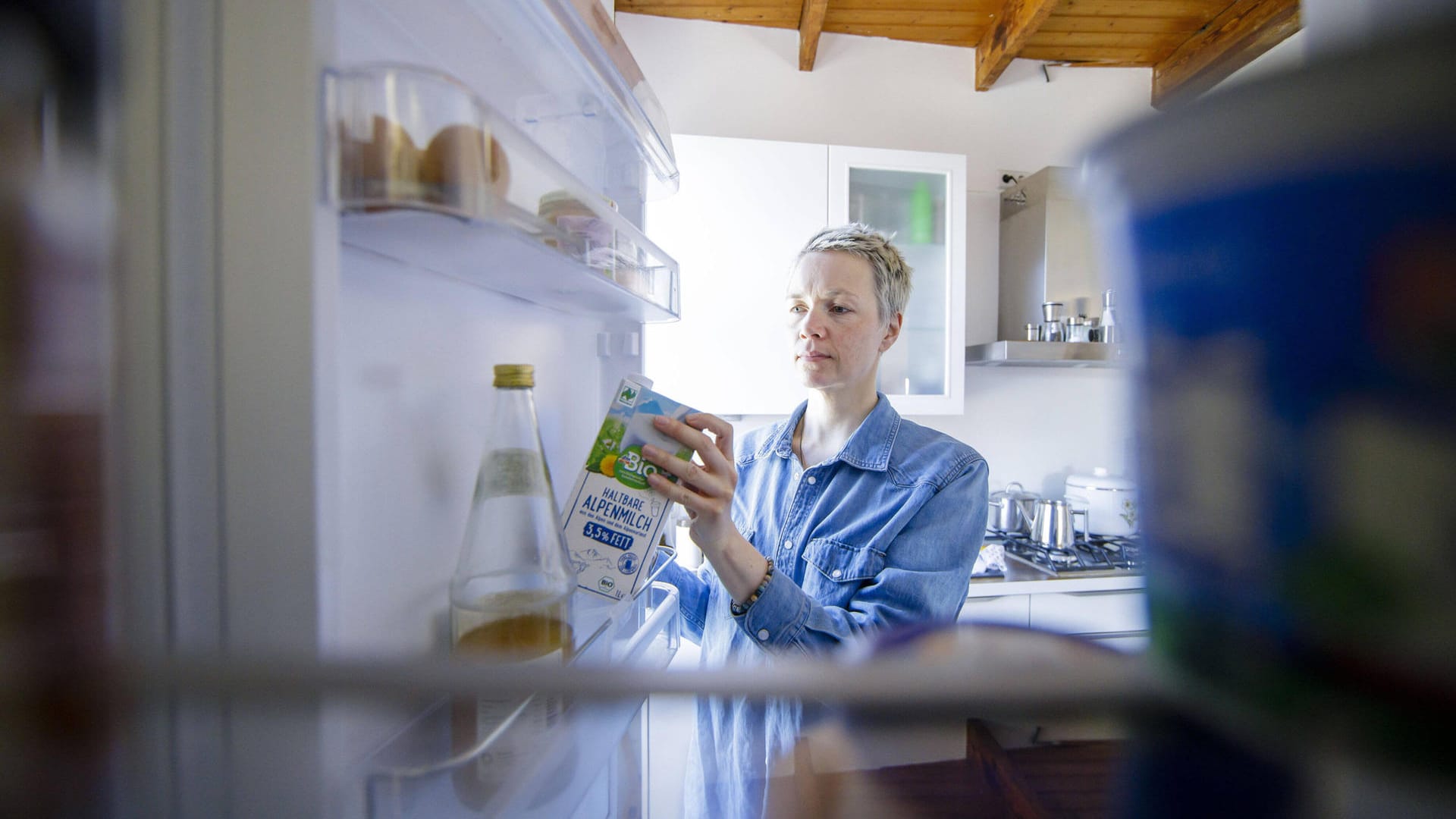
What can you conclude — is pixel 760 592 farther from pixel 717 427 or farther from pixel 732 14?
pixel 732 14

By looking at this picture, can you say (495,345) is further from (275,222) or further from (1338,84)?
(1338,84)

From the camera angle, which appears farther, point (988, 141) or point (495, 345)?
point (988, 141)

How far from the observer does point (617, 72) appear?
0.52 meters

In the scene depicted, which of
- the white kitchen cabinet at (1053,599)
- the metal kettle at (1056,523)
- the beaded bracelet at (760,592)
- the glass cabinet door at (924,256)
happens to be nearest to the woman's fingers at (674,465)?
the beaded bracelet at (760,592)

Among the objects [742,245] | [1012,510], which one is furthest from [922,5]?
[1012,510]

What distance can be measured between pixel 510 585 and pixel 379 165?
0.27 metres

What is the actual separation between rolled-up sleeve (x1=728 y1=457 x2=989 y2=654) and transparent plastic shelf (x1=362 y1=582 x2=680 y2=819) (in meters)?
0.28

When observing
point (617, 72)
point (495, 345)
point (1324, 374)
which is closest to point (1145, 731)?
point (1324, 374)

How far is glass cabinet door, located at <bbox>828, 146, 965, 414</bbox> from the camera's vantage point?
5.84 ft

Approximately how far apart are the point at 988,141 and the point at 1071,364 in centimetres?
90

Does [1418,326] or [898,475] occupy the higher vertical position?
[1418,326]

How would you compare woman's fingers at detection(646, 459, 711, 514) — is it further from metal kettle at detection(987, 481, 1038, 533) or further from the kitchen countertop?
metal kettle at detection(987, 481, 1038, 533)

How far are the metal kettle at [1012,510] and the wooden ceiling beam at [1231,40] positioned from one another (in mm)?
1218

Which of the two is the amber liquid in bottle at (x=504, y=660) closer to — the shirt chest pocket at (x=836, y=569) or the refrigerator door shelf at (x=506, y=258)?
the refrigerator door shelf at (x=506, y=258)
